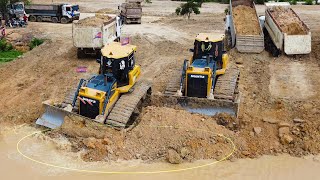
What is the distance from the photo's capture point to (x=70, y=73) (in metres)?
19.5

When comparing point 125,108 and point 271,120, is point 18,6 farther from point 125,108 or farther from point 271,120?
point 271,120

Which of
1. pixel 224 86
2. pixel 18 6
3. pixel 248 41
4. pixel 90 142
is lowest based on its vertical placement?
pixel 90 142

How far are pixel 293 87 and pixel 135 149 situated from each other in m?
7.78

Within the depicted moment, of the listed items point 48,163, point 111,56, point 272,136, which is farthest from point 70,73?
point 272,136

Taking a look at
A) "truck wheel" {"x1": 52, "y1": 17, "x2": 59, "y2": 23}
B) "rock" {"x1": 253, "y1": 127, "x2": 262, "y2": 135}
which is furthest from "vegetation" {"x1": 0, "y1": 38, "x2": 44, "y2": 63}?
"rock" {"x1": 253, "y1": 127, "x2": 262, "y2": 135}

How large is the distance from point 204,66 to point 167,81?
318 cm

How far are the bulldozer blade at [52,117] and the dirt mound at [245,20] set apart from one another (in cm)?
1241

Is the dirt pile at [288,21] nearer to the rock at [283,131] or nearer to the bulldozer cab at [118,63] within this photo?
the rock at [283,131]

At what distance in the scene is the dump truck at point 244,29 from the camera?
22156 mm

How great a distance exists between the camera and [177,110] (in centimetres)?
1375

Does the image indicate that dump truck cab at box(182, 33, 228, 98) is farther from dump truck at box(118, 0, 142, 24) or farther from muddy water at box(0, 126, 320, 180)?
dump truck at box(118, 0, 142, 24)

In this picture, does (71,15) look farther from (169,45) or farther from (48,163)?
(48,163)

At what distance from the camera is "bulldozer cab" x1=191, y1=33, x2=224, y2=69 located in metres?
15.7

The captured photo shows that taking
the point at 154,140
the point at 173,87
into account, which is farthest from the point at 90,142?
the point at 173,87
